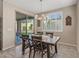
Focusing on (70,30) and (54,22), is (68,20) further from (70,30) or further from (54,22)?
(54,22)

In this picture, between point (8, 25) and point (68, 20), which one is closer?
point (8, 25)

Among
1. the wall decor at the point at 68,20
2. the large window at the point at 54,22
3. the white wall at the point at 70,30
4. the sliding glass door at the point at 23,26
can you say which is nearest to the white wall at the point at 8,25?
the sliding glass door at the point at 23,26

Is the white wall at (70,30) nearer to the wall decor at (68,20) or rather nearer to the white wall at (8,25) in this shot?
the wall decor at (68,20)

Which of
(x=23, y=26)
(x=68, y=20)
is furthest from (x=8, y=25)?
(x=68, y=20)

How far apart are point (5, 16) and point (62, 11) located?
13.1ft

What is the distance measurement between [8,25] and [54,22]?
363 cm

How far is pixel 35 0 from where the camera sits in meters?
4.15

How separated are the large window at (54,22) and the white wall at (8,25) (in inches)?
116

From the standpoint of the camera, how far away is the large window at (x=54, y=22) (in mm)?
5941

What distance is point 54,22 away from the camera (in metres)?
6.29

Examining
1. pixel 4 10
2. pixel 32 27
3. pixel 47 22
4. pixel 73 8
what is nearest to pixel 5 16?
pixel 4 10

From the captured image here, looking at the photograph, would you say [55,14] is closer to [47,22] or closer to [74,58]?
[47,22]

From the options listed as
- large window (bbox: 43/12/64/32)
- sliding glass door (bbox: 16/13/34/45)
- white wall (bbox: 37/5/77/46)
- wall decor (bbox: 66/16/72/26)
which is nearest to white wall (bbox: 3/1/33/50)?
sliding glass door (bbox: 16/13/34/45)

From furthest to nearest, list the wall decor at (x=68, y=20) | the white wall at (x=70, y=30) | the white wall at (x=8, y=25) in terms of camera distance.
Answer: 1. the wall decor at (x=68, y=20)
2. the white wall at (x=70, y=30)
3. the white wall at (x=8, y=25)
